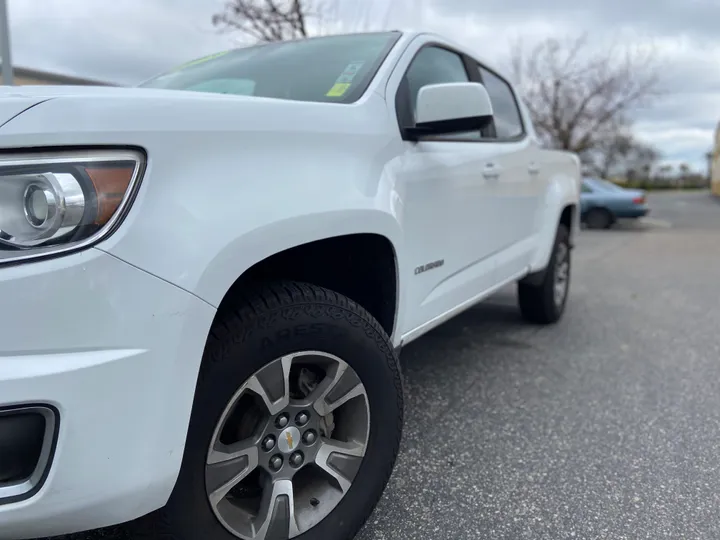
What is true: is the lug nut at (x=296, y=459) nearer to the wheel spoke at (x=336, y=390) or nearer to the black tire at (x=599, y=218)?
the wheel spoke at (x=336, y=390)

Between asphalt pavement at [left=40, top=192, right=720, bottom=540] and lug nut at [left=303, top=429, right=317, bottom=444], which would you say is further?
asphalt pavement at [left=40, top=192, right=720, bottom=540]

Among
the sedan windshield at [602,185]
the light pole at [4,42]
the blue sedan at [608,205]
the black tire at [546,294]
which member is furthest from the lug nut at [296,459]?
the sedan windshield at [602,185]

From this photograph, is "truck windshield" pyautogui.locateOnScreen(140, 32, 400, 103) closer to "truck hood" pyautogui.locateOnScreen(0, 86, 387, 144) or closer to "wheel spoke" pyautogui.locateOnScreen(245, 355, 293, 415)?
"truck hood" pyautogui.locateOnScreen(0, 86, 387, 144)

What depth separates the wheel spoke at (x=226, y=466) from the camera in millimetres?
1567

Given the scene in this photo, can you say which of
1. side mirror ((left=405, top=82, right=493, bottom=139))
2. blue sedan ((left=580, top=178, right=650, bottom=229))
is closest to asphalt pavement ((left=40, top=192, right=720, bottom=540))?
side mirror ((left=405, top=82, right=493, bottom=139))

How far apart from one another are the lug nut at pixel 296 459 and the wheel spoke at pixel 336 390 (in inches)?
5.0

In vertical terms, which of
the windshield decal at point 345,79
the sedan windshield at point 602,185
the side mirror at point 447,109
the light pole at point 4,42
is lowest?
the sedan windshield at point 602,185

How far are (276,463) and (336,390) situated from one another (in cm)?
26

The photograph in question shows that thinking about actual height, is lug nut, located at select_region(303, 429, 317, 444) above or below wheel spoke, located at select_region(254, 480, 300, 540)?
above

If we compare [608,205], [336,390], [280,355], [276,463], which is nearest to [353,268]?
[336,390]

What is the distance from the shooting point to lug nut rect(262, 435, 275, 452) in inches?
66.4

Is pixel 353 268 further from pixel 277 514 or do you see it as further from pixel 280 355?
pixel 277 514

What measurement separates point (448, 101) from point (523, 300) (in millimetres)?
2682

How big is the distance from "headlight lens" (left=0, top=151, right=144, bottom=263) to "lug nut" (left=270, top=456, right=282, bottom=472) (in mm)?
788
